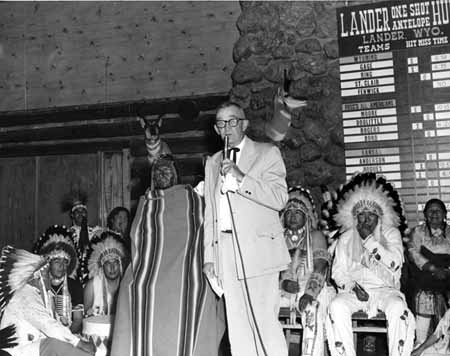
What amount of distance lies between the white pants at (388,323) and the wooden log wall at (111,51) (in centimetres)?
310

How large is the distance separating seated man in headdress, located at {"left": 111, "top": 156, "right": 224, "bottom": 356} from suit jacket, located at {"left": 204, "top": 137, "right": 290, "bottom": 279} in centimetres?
28

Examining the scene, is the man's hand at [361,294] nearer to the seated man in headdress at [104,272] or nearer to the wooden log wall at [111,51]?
the seated man in headdress at [104,272]

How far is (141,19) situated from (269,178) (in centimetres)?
416

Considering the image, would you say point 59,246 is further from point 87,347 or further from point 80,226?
point 87,347

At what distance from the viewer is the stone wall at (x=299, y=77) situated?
6.40 metres

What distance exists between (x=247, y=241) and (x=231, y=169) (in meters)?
0.42

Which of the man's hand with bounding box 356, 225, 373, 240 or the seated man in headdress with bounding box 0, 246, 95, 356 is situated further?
the man's hand with bounding box 356, 225, 373, 240

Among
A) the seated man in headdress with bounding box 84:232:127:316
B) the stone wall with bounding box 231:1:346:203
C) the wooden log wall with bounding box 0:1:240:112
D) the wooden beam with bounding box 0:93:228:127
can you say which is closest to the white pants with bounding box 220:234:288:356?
the seated man in headdress with bounding box 84:232:127:316

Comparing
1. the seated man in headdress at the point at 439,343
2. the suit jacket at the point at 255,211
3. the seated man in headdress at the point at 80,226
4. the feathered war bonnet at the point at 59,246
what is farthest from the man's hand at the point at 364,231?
the seated man in headdress at the point at 80,226

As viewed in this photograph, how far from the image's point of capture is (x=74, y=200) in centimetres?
703

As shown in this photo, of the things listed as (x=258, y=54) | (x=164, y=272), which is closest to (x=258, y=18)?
(x=258, y=54)

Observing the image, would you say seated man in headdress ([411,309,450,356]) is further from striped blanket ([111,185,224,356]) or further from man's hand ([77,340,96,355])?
man's hand ([77,340,96,355])

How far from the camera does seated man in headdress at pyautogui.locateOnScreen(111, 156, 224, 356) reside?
405 cm

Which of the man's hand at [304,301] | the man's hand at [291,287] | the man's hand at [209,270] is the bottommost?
the man's hand at [304,301]
